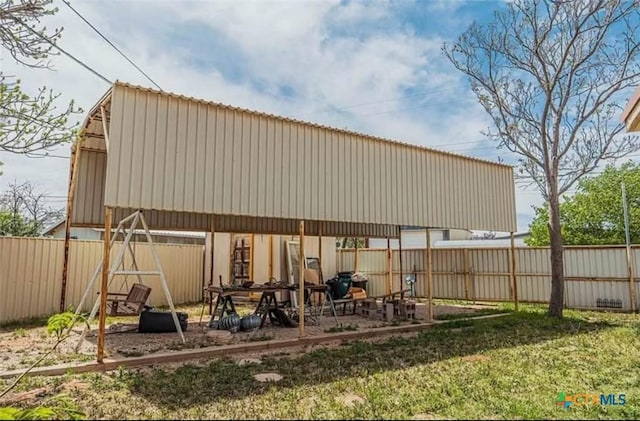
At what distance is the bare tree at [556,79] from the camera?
9430 millimetres

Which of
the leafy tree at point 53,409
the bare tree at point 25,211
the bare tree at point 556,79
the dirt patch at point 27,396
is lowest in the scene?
the dirt patch at point 27,396

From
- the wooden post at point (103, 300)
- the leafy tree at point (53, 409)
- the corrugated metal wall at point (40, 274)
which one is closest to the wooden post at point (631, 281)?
the wooden post at point (103, 300)

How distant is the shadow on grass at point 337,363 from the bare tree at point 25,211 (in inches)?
640

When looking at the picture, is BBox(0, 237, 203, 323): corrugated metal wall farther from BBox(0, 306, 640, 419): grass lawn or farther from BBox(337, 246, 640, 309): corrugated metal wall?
BBox(337, 246, 640, 309): corrugated metal wall

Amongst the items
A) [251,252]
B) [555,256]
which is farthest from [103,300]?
[555,256]

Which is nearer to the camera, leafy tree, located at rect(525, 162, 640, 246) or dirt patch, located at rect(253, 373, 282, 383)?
dirt patch, located at rect(253, 373, 282, 383)

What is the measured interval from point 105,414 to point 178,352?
2070 mm

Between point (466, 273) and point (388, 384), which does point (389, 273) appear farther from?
point (388, 384)

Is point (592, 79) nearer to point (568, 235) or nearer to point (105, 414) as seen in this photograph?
point (568, 235)

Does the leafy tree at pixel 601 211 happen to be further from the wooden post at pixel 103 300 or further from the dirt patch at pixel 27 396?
the dirt patch at pixel 27 396

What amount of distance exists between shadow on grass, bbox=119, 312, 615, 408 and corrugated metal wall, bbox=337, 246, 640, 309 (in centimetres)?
273

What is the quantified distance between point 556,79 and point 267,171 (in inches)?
291

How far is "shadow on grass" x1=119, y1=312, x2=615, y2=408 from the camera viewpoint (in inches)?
167

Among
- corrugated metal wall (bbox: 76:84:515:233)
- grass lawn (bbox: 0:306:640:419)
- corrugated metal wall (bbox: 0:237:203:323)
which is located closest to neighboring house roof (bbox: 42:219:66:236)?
corrugated metal wall (bbox: 0:237:203:323)
